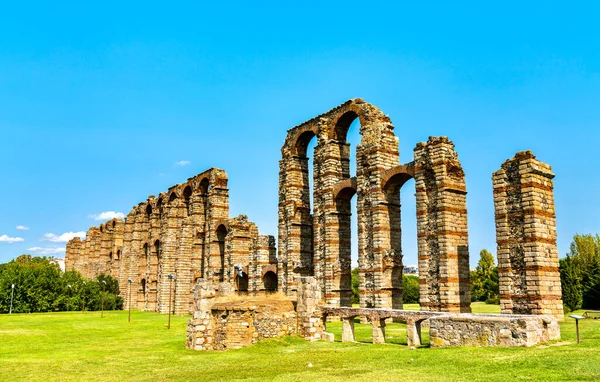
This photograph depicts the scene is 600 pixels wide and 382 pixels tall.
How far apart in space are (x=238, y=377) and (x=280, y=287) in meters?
21.3

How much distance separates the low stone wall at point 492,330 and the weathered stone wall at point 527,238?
224 inches

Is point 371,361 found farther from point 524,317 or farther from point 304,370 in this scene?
point 524,317

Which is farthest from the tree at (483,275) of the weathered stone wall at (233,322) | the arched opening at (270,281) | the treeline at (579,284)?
the weathered stone wall at (233,322)

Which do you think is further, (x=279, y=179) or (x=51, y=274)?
A: (x=51, y=274)

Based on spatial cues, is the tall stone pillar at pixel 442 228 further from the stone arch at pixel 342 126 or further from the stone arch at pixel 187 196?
the stone arch at pixel 187 196

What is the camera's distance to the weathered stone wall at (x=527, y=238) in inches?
821

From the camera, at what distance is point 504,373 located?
1140 centimetres

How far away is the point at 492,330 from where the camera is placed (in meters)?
14.6

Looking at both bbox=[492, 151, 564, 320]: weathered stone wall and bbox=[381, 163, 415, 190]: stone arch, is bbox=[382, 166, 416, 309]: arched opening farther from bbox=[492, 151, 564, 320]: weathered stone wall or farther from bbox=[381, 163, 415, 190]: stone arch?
bbox=[492, 151, 564, 320]: weathered stone wall

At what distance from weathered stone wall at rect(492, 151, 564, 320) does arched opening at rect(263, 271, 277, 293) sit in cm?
1877

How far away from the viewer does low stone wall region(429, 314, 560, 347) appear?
558 inches

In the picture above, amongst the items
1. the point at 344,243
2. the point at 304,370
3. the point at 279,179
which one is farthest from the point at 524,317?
the point at 279,179

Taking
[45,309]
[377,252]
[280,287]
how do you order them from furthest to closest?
1. [45,309]
2. [280,287]
3. [377,252]

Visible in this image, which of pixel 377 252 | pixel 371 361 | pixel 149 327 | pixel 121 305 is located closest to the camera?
pixel 371 361
